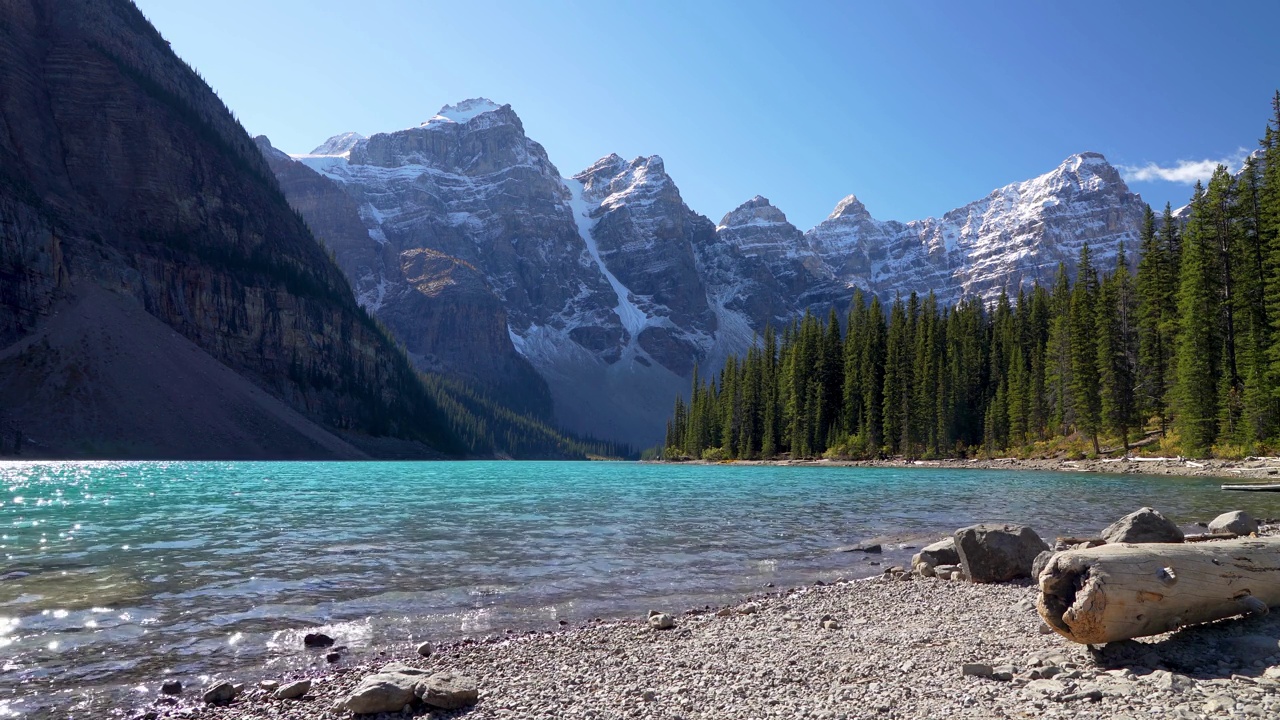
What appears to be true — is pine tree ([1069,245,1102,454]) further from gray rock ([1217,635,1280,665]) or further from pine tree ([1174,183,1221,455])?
gray rock ([1217,635,1280,665])

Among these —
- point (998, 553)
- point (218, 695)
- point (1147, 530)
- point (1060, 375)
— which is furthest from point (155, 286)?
point (1147, 530)

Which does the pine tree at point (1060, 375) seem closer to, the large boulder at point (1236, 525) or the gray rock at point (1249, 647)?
the large boulder at point (1236, 525)

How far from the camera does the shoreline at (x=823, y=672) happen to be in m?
6.33

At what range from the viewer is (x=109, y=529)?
20.8m

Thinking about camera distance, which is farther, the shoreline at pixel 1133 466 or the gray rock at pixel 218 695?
the shoreline at pixel 1133 466

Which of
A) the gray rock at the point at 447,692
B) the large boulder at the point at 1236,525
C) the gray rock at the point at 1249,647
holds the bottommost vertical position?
the gray rock at the point at 447,692

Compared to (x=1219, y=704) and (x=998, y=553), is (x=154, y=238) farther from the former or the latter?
(x=1219, y=704)

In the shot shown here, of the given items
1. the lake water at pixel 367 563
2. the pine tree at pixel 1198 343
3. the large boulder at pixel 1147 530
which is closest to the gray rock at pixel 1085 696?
the large boulder at pixel 1147 530

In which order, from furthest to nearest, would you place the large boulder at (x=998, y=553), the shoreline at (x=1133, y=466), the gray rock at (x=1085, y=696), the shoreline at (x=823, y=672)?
the shoreline at (x=1133, y=466) → the large boulder at (x=998, y=553) → the shoreline at (x=823, y=672) → the gray rock at (x=1085, y=696)

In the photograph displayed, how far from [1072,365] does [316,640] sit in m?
69.1

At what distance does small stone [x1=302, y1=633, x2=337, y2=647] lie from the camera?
970 centimetres

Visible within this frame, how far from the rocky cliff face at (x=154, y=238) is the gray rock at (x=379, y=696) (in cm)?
10482

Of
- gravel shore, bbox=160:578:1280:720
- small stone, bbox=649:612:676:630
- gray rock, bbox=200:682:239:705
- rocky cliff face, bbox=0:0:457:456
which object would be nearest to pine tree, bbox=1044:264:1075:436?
gravel shore, bbox=160:578:1280:720

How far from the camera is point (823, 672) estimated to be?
784cm
